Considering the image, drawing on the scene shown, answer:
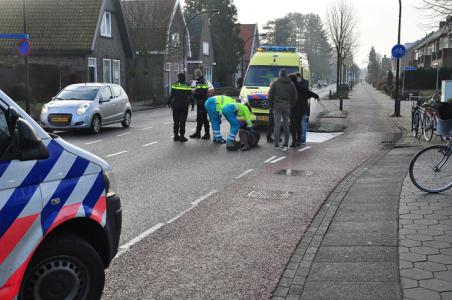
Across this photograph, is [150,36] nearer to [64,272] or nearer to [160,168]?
[160,168]

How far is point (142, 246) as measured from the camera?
Result: 17.6 feet

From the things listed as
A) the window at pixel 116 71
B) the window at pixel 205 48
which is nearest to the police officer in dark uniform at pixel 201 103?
the window at pixel 116 71

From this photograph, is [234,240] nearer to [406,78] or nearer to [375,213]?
[375,213]

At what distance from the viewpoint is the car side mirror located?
10.1 feet

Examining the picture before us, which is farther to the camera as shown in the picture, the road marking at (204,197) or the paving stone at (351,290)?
the road marking at (204,197)

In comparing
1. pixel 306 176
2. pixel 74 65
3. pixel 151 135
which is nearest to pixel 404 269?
pixel 306 176

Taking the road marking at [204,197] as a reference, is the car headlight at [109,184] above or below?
above

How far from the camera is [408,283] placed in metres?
4.16

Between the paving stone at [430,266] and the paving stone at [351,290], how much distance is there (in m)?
0.48

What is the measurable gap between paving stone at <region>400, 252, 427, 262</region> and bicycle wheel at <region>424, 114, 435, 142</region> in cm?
977

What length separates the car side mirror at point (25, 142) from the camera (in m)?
3.08

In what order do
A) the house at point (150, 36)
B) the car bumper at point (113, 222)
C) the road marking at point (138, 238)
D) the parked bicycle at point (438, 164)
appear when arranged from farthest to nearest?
the house at point (150, 36) → the parked bicycle at point (438, 164) → the road marking at point (138, 238) → the car bumper at point (113, 222)

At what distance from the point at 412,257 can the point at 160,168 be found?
614 cm

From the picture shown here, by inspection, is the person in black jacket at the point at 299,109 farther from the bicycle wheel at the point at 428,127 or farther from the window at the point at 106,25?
the window at the point at 106,25
